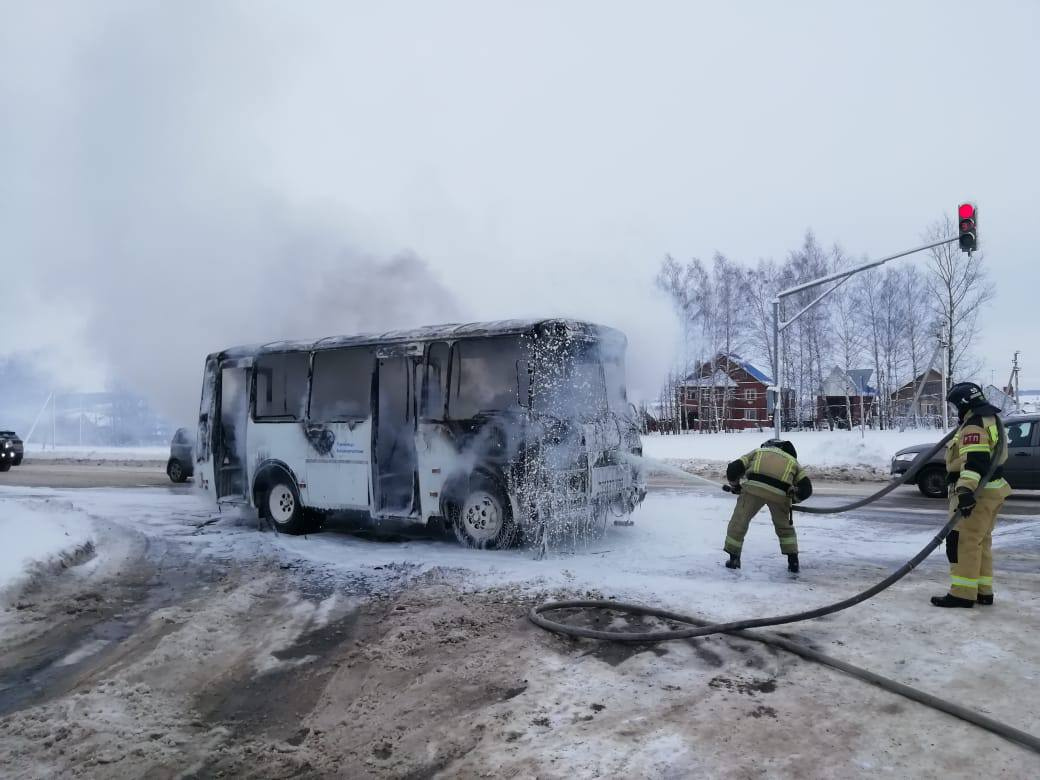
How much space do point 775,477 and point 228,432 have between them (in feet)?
26.3

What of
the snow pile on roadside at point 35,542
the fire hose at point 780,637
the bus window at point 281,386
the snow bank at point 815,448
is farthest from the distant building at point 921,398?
the snow pile on roadside at point 35,542

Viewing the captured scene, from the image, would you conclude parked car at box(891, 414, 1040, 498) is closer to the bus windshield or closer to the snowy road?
the snowy road

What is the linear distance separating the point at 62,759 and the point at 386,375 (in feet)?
19.8

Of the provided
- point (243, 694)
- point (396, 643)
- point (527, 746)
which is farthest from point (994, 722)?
point (243, 694)

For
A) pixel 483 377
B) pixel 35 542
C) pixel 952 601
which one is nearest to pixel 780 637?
pixel 952 601

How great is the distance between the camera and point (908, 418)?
37.0m

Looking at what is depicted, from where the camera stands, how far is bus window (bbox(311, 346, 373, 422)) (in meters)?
9.24

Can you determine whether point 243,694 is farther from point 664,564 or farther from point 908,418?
point 908,418

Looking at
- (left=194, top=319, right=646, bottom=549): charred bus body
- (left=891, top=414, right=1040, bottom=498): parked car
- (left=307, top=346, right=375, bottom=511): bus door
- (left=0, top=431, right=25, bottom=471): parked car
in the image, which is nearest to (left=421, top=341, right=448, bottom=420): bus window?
(left=194, top=319, right=646, bottom=549): charred bus body

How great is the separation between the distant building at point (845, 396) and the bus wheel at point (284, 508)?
92.8 ft

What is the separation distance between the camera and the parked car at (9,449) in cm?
2384

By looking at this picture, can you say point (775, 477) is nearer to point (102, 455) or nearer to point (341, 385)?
point (341, 385)

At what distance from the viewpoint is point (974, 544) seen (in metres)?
5.67

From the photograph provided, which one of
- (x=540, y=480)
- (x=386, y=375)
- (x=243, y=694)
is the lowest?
(x=243, y=694)
